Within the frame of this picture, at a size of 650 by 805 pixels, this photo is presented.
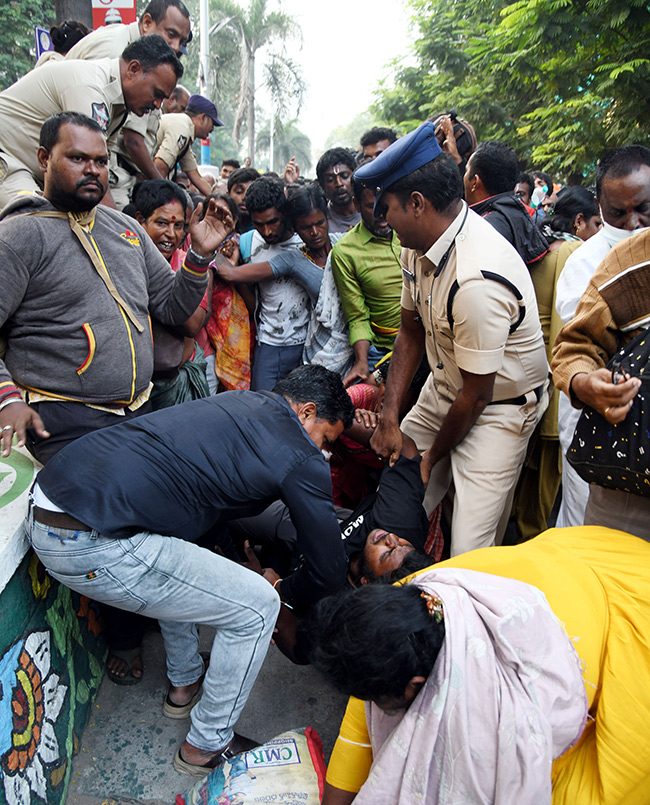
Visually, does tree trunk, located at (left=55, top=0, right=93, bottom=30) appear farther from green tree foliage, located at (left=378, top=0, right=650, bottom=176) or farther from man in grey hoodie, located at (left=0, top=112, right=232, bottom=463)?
green tree foliage, located at (left=378, top=0, right=650, bottom=176)

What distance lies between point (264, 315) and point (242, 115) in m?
24.6

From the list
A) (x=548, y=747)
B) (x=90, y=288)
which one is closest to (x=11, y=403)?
(x=90, y=288)

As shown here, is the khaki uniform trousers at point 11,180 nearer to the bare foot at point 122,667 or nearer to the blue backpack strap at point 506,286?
the blue backpack strap at point 506,286

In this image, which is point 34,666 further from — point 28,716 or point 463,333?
point 463,333

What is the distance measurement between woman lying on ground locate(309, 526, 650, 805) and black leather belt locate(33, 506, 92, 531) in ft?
2.66

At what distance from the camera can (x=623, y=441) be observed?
168 cm

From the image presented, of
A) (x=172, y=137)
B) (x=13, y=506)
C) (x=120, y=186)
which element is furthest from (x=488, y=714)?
(x=172, y=137)

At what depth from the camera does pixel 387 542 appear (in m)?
2.41

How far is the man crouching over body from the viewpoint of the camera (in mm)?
1749

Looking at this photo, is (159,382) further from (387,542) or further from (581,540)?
(581,540)

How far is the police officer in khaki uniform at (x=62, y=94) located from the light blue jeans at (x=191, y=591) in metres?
1.76

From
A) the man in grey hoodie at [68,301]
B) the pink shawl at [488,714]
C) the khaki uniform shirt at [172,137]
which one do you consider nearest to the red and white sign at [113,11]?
the khaki uniform shirt at [172,137]

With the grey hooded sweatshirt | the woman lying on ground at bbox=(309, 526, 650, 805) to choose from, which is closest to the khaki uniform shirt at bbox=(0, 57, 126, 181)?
the grey hooded sweatshirt

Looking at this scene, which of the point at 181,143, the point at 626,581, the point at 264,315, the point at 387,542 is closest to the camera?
the point at 626,581
